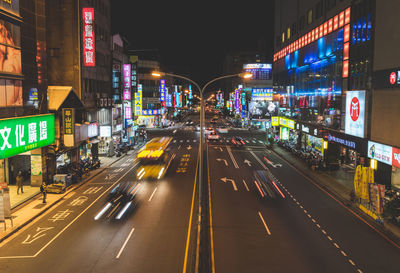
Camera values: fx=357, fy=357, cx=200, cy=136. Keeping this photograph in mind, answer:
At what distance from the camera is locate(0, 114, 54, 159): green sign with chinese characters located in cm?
2302

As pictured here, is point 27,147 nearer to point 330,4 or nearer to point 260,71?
point 330,4

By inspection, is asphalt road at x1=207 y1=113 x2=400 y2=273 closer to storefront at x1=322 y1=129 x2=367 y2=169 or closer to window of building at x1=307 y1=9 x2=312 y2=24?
storefront at x1=322 y1=129 x2=367 y2=169

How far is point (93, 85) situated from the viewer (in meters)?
44.7

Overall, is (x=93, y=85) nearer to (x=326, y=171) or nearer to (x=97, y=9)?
(x=97, y=9)

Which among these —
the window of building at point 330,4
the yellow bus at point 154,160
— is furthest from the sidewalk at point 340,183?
the window of building at point 330,4

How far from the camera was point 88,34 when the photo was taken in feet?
127

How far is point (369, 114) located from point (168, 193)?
17.3 metres

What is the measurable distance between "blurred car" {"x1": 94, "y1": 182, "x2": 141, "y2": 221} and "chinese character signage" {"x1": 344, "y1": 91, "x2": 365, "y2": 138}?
19.4 meters

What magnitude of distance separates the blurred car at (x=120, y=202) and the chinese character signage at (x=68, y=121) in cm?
671

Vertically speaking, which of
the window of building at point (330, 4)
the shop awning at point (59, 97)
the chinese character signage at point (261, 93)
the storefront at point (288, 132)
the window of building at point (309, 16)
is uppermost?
the window of building at point (309, 16)

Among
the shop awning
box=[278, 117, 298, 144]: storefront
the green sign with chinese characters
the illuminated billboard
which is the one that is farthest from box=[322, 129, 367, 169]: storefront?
the illuminated billboard

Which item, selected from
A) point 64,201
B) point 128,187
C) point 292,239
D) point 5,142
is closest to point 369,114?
point 292,239

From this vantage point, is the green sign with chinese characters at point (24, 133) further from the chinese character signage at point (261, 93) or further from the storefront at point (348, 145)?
the chinese character signage at point (261, 93)

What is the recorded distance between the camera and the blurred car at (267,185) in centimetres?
2856
